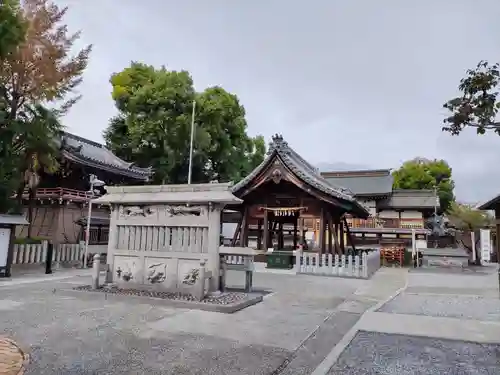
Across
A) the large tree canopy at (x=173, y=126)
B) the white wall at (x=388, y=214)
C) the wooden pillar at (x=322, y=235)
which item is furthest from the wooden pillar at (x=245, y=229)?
the white wall at (x=388, y=214)

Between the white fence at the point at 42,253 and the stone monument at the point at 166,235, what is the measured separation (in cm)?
659

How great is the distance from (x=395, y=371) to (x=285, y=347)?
4.75 ft

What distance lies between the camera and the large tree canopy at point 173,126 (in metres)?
28.9

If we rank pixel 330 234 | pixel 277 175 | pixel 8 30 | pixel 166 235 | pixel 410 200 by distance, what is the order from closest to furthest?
pixel 166 235, pixel 8 30, pixel 277 175, pixel 330 234, pixel 410 200

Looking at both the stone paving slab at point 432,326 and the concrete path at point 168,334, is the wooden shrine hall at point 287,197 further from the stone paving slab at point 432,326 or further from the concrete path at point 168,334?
the stone paving slab at point 432,326

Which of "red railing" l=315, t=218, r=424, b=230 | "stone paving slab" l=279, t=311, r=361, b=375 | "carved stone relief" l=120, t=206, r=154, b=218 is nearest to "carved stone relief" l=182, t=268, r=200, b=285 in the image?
"carved stone relief" l=120, t=206, r=154, b=218

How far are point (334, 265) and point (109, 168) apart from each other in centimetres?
1479

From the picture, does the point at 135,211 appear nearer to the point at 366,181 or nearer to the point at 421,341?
the point at 421,341

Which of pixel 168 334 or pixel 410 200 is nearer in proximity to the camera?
pixel 168 334

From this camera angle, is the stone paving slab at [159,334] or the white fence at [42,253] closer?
the stone paving slab at [159,334]

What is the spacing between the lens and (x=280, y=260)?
17.2 m

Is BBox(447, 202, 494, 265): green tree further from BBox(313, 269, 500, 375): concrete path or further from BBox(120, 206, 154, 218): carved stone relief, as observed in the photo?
BBox(120, 206, 154, 218): carved stone relief

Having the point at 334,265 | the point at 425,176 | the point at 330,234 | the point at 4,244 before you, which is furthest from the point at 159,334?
the point at 425,176

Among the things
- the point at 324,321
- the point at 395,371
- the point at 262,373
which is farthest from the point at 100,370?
the point at 324,321
